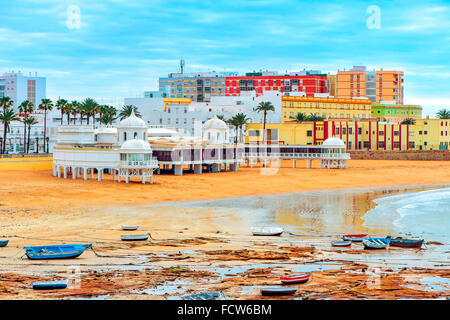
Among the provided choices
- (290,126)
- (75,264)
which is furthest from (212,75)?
(75,264)

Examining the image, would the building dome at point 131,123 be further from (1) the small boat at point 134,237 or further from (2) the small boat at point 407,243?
(2) the small boat at point 407,243

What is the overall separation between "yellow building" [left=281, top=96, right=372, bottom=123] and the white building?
303 cm

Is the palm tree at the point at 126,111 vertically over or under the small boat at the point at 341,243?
over

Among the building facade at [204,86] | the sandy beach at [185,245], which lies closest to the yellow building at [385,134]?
the sandy beach at [185,245]

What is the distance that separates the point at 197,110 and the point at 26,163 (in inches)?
2200

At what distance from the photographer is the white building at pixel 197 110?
134500 millimetres

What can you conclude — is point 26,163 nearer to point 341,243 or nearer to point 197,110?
point 197,110

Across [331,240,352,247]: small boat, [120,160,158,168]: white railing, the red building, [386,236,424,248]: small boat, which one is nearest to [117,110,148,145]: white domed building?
[120,160,158,168]: white railing

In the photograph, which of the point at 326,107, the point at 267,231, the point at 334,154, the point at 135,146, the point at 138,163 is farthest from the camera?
the point at 326,107

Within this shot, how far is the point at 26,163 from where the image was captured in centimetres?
8588

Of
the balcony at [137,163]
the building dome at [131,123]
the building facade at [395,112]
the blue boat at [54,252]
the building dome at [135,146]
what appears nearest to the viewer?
the blue boat at [54,252]

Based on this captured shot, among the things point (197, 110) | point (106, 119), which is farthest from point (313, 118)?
point (106, 119)

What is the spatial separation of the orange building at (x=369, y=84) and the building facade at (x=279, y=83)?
666 cm

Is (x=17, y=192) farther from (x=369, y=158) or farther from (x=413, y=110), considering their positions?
(x=413, y=110)
